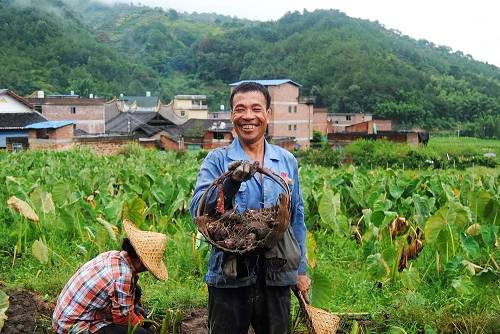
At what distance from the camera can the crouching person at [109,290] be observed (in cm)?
342

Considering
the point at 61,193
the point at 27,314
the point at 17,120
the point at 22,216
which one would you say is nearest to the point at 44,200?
the point at 22,216

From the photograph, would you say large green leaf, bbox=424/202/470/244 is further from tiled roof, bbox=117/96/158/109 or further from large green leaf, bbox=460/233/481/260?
tiled roof, bbox=117/96/158/109

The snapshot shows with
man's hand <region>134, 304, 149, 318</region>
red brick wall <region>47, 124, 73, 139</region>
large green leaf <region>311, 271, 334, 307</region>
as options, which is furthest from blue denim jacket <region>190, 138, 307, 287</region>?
red brick wall <region>47, 124, 73, 139</region>

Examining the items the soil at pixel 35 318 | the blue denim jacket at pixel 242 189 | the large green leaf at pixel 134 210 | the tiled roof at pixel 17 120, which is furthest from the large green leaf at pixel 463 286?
the tiled roof at pixel 17 120

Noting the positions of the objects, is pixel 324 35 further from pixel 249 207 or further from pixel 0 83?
pixel 249 207

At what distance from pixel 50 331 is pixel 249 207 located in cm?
203

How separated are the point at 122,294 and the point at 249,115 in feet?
4.48

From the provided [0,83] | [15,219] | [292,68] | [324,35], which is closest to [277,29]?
[324,35]

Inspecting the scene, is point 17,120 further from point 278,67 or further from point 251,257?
point 278,67

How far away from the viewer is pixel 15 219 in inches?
256

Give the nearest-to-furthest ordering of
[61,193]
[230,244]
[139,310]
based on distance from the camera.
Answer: [230,244] < [139,310] < [61,193]

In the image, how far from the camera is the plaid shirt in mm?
3422

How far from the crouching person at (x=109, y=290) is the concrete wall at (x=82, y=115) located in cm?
3539

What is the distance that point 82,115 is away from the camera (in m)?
38.6
